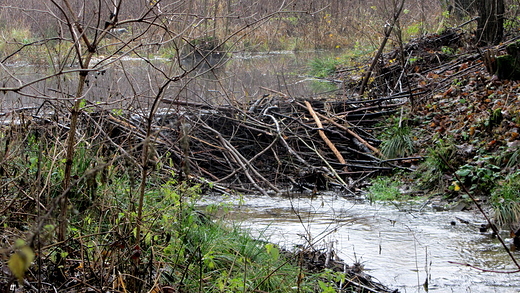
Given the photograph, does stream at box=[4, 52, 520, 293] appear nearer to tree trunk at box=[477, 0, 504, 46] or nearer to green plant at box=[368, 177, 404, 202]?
green plant at box=[368, 177, 404, 202]

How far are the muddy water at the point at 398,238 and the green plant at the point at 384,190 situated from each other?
0.19 metres

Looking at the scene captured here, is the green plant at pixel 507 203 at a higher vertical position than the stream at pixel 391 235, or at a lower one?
higher

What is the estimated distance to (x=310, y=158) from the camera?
8266 mm

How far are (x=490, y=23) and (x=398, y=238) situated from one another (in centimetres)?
788

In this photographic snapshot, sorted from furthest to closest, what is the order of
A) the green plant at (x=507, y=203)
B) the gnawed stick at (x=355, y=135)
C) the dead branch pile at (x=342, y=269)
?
the gnawed stick at (x=355, y=135), the green plant at (x=507, y=203), the dead branch pile at (x=342, y=269)

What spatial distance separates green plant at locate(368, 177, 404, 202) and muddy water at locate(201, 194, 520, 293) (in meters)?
0.19

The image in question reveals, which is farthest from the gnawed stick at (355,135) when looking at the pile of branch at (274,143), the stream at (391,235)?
the stream at (391,235)

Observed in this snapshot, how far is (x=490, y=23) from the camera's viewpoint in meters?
11.7

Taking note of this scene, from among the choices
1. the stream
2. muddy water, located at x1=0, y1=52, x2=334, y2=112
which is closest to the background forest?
the stream

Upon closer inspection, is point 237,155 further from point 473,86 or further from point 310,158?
point 473,86

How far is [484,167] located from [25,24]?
25.1 metres

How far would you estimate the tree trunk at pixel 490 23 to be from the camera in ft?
37.9

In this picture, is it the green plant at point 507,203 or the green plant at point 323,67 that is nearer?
the green plant at point 507,203

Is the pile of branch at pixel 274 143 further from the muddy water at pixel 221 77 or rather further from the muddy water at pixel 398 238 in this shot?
the muddy water at pixel 221 77
